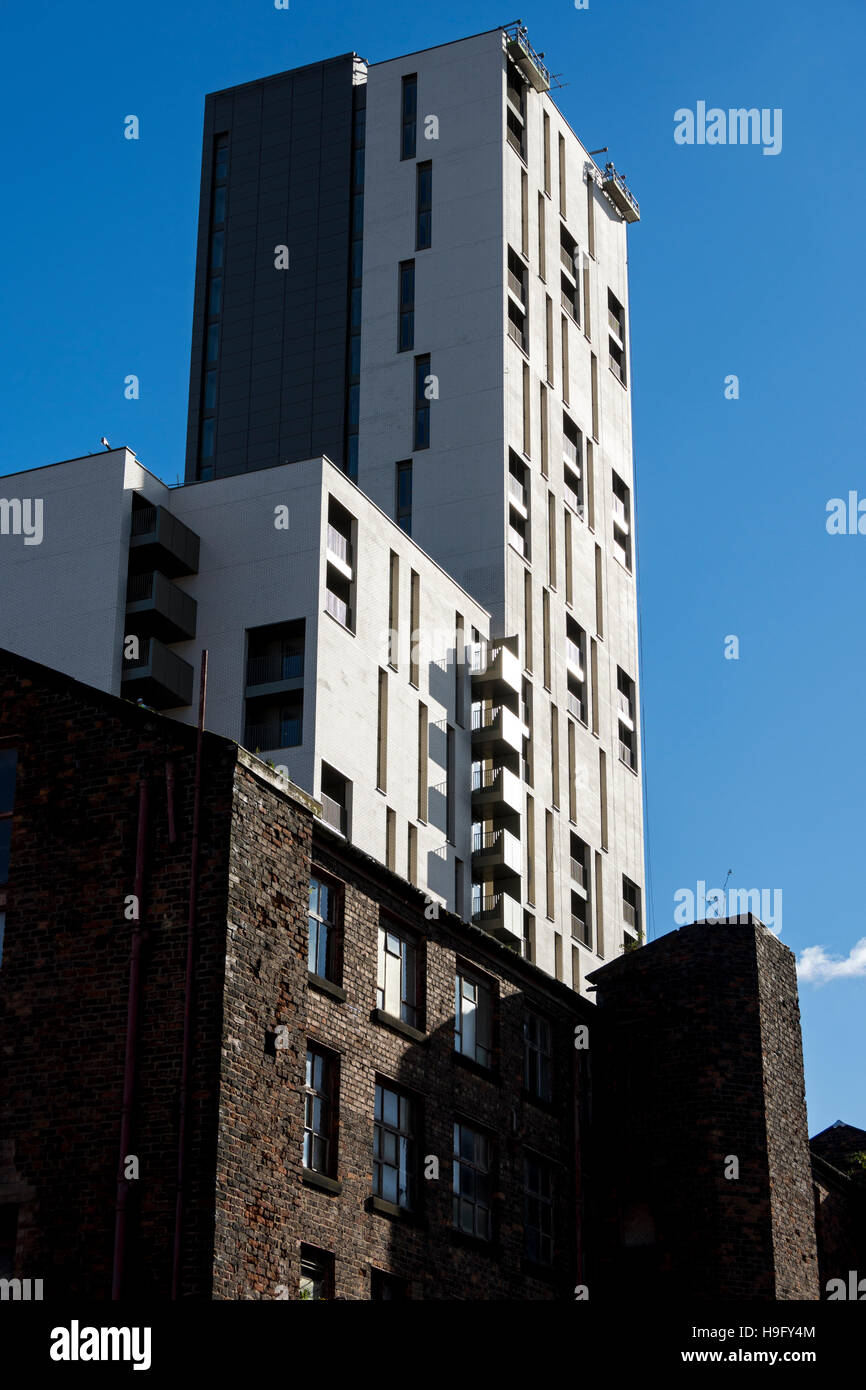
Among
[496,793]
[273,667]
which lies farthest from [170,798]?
[496,793]

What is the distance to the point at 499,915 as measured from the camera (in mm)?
63562

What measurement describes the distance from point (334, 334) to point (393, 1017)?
47491mm

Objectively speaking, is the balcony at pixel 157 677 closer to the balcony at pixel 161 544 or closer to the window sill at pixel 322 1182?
the balcony at pixel 161 544

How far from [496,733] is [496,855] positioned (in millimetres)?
4341

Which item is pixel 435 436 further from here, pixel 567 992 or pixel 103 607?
pixel 567 992

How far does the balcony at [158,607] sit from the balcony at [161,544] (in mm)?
564

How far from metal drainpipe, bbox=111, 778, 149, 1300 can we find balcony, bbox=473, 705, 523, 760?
36006mm

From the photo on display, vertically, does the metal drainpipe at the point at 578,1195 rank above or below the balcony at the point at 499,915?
below

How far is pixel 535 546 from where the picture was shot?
7181cm

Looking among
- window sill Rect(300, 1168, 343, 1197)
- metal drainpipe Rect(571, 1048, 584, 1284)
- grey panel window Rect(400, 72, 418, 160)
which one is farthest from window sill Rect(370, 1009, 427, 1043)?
grey panel window Rect(400, 72, 418, 160)

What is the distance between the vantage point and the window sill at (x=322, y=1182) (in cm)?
3020

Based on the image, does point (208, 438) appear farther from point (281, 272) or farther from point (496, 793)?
point (496, 793)

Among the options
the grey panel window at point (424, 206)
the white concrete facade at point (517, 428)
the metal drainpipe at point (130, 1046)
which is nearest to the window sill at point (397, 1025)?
the metal drainpipe at point (130, 1046)

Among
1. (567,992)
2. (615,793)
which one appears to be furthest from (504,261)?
(567,992)
